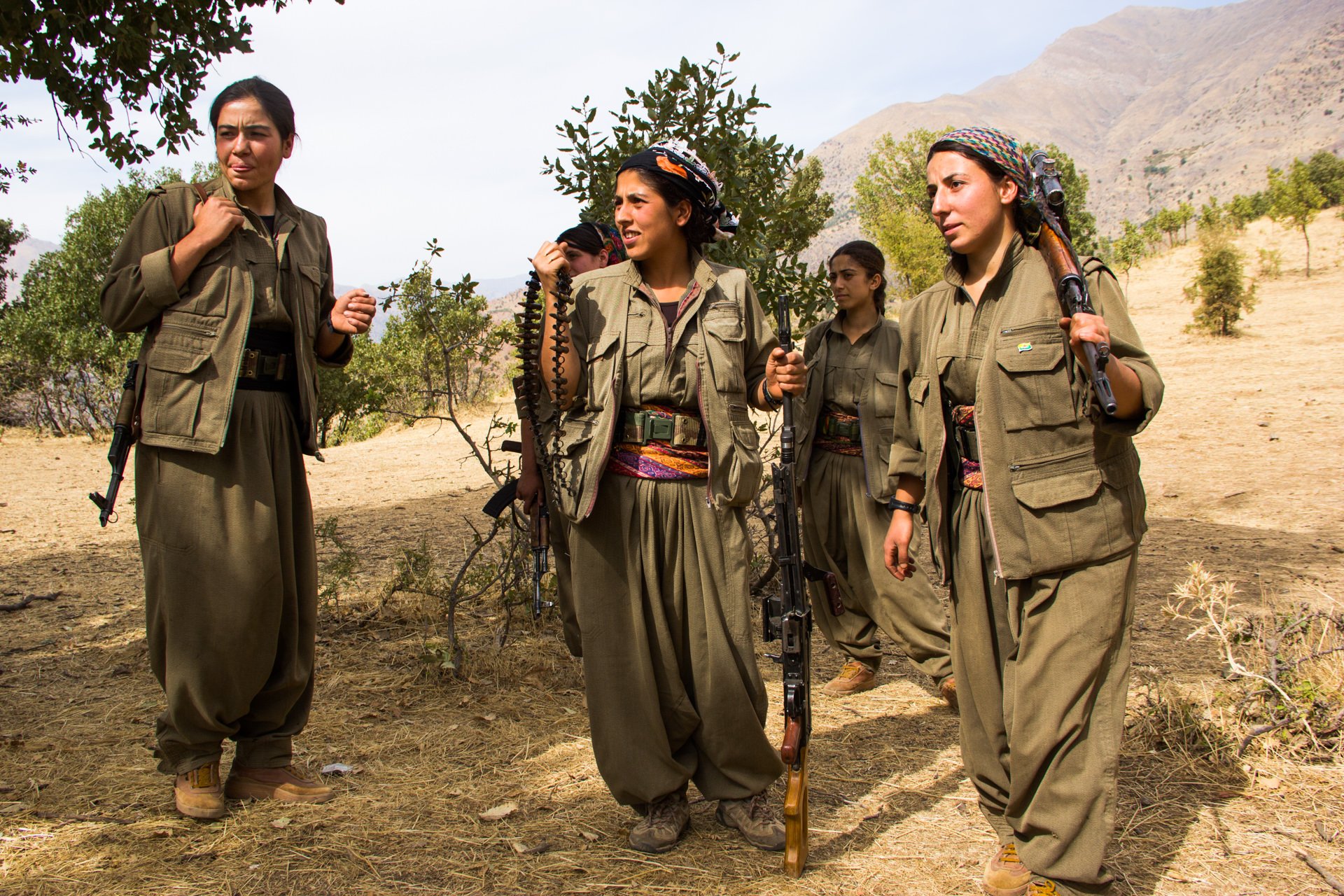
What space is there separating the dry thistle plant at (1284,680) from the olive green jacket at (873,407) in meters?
1.44

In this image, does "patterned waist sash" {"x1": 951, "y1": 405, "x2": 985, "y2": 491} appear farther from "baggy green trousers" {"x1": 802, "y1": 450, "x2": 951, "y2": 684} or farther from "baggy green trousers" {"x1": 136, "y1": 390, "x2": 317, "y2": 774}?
"baggy green trousers" {"x1": 136, "y1": 390, "x2": 317, "y2": 774}

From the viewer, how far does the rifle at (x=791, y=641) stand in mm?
2863

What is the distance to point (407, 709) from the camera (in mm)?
4562

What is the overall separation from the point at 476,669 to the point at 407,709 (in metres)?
0.52

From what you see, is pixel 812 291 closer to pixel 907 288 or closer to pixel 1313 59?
pixel 907 288

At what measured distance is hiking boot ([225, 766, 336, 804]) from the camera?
344 cm

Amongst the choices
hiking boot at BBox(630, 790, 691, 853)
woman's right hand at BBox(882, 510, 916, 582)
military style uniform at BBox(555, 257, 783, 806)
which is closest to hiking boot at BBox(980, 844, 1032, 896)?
military style uniform at BBox(555, 257, 783, 806)

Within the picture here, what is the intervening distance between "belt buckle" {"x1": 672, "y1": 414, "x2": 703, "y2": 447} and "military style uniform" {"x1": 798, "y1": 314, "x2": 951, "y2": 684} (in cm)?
188

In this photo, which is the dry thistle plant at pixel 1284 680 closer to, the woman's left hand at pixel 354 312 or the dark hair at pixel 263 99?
the woman's left hand at pixel 354 312

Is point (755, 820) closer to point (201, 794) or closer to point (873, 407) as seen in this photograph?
point (201, 794)

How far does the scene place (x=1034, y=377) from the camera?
8.48 feet

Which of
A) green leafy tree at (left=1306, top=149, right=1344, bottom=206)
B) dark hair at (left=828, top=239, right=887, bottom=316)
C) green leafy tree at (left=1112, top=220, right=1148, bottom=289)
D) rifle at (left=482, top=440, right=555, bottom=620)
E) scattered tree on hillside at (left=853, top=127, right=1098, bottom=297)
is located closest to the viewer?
rifle at (left=482, top=440, right=555, bottom=620)

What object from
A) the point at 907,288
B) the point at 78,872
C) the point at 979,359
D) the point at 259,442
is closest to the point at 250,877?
the point at 78,872

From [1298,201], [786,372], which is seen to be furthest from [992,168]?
[1298,201]
